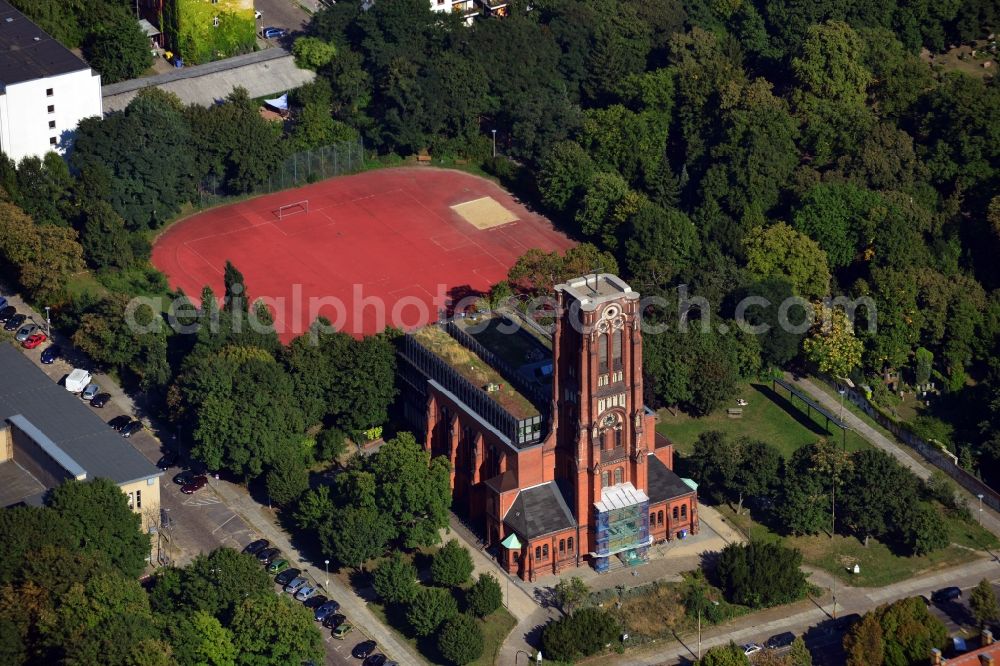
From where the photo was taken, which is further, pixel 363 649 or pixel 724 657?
pixel 363 649

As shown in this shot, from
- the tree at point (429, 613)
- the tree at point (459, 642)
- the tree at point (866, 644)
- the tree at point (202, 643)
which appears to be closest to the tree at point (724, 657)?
the tree at point (866, 644)

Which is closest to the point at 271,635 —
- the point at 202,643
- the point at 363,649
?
the point at 202,643

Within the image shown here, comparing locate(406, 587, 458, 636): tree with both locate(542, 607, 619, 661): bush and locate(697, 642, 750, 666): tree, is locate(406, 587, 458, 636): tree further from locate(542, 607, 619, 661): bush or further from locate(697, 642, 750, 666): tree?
locate(697, 642, 750, 666): tree

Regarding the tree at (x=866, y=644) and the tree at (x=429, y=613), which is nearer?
the tree at (x=866, y=644)

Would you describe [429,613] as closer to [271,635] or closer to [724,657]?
[271,635]

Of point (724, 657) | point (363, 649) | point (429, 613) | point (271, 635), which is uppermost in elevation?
point (271, 635)

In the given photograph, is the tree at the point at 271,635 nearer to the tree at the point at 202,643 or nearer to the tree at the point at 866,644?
the tree at the point at 202,643

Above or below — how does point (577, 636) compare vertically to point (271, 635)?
below
